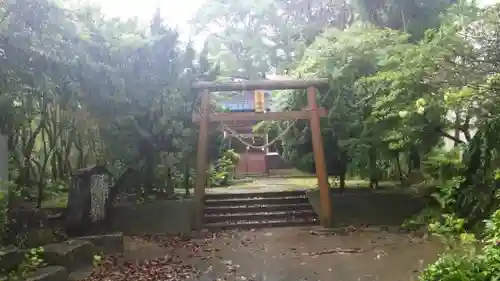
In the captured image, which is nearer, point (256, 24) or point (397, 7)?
point (397, 7)

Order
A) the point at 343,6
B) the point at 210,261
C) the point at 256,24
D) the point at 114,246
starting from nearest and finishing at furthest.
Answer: the point at 210,261 → the point at 114,246 → the point at 343,6 → the point at 256,24

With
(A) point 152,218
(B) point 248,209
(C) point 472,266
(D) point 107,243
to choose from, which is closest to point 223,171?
(B) point 248,209

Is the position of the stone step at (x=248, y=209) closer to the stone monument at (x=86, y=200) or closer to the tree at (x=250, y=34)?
the stone monument at (x=86, y=200)

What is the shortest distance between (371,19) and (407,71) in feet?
17.1

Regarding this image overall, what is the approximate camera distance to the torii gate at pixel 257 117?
1099 cm

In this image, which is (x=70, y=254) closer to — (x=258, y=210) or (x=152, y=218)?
(x=152, y=218)

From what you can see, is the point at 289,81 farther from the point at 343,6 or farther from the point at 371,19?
the point at 343,6

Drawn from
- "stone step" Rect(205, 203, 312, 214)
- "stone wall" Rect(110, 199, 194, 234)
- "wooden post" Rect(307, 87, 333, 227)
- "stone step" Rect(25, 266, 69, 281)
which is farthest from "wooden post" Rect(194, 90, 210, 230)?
"stone step" Rect(25, 266, 69, 281)

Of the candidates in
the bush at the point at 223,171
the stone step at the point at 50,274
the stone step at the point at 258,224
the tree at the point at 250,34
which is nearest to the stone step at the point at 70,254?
the stone step at the point at 50,274

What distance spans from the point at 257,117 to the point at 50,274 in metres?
6.19

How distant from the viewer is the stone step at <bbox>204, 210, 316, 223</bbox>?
1158cm

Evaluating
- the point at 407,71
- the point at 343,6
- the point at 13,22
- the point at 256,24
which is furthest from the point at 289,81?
the point at 256,24

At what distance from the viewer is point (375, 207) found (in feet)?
38.7

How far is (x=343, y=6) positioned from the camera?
17.5 meters
